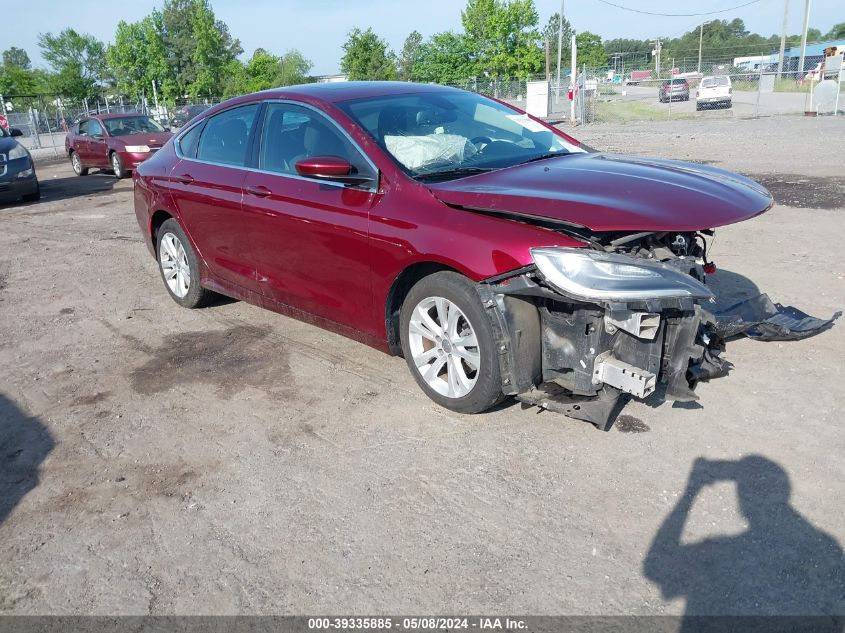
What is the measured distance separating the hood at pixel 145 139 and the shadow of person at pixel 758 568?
16.1m

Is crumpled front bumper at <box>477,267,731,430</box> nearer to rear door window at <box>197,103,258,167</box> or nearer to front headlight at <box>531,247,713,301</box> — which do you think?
front headlight at <box>531,247,713,301</box>

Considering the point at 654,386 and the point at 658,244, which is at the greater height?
the point at 658,244

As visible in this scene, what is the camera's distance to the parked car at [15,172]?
1337cm

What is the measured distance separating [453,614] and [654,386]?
1.52 metres

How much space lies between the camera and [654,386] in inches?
136

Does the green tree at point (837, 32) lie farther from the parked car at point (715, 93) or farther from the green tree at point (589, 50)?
the parked car at point (715, 93)

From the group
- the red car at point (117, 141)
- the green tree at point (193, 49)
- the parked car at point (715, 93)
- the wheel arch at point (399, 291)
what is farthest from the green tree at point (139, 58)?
the wheel arch at point (399, 291)

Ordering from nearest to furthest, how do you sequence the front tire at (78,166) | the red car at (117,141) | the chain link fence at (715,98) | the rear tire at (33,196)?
the rear tire at (33,196), the red car at (117,141), the front tire at (78,166), the chain link fence at (715,98)

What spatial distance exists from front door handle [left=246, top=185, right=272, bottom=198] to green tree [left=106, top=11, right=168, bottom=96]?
70.1m

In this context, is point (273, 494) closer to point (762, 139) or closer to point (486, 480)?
point (486, 480)

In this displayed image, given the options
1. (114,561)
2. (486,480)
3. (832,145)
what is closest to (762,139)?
(832,145)

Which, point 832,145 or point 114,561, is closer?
point 114,561

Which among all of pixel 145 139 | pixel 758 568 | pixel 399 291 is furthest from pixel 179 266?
pixel 145 139

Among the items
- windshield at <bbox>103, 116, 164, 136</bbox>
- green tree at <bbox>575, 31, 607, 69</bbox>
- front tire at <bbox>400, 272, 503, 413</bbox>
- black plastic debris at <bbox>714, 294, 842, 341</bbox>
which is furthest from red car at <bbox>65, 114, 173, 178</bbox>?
green tree at <bbox>575, 31, 607, 69</bbox>
